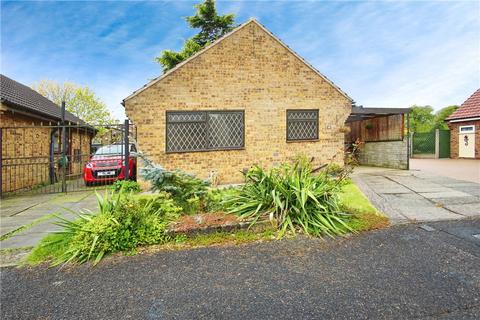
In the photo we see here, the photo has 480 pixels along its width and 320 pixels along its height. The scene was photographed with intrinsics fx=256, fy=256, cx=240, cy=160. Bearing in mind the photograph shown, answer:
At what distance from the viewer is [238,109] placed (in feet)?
31.1

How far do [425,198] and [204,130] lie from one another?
22.5 ft

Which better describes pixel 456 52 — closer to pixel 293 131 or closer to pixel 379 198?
pixel 293 131

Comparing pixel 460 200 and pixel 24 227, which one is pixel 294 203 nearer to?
pixel 460 200

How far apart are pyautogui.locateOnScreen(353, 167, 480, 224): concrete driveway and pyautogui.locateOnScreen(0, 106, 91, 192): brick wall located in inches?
336

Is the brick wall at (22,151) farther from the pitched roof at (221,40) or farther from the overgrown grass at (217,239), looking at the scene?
the overgrown grass at (217,239)

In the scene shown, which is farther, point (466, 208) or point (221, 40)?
point (221, 40)

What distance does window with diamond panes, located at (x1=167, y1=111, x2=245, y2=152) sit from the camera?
9.05 m

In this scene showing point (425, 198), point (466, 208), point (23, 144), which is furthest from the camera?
point (23, 144)

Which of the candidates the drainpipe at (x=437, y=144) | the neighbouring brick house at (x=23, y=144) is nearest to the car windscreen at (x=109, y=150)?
the neighbouring brick house at (x=23, y=144)

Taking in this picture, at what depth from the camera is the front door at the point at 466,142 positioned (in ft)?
59.8

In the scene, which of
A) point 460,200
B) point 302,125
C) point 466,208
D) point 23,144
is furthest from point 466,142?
point 23,144

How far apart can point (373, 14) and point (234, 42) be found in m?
4.69

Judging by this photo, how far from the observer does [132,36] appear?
40.9 ft

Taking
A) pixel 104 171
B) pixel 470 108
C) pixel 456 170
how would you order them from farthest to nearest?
pixel 470 108
pixel 456 170
pixel 104 171
